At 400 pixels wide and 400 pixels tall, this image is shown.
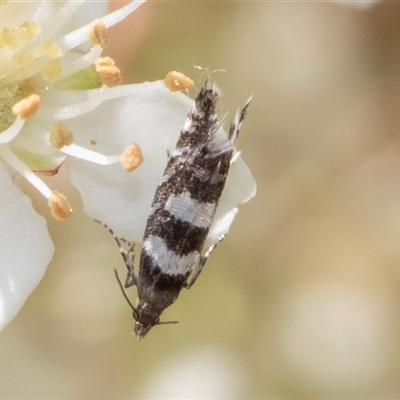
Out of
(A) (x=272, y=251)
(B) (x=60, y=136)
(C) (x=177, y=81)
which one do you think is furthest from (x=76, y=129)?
(A) (x=272, y=251)

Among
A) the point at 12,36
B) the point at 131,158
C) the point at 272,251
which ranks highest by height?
the point at 12,36

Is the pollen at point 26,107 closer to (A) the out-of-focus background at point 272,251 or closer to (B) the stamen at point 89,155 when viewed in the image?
(B) the stamen at point 89,155

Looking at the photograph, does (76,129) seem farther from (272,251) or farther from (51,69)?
(272,251)

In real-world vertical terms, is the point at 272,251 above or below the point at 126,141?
below

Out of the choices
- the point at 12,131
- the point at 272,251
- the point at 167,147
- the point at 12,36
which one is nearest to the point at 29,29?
the point at 12,36

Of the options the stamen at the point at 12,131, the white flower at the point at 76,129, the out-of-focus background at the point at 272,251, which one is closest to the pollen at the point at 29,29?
the white flower at the point at 76,129

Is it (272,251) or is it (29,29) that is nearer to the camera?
(29,29)

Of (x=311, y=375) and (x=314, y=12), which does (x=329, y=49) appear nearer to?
(x=314, y=12)
